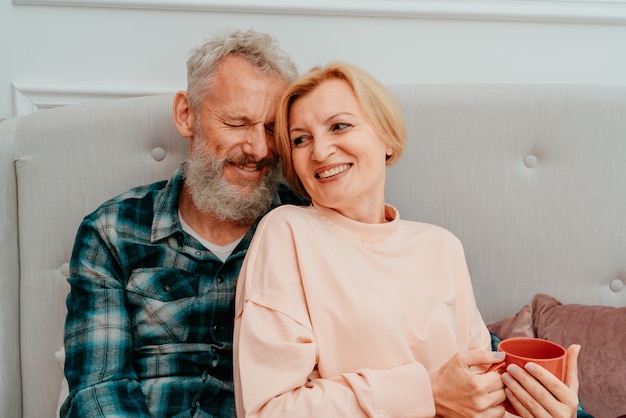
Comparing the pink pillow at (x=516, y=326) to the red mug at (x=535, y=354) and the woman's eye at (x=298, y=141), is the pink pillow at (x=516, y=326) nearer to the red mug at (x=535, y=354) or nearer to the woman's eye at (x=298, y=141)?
the red mug at (x=535, y=354)

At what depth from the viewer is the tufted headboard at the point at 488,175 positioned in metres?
1.66

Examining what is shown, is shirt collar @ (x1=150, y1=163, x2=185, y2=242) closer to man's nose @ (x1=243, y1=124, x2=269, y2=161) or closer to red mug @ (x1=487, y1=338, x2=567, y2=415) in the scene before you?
man's nose @ (x1=243, y1=124, x2=269, y2=161)

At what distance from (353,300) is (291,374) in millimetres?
182

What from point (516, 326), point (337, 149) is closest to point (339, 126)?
point (337, 149)

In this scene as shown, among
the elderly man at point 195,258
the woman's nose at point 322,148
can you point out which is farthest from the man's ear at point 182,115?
the woman's nose at point 322,148

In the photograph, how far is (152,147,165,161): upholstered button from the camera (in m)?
1.70

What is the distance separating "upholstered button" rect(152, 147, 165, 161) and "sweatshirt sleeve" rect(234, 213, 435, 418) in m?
0.61

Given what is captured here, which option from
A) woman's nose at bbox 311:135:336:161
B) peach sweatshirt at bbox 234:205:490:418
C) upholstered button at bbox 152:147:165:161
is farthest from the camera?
upholstered button at bbox 152:147:165:161

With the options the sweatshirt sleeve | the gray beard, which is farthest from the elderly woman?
the gray beard

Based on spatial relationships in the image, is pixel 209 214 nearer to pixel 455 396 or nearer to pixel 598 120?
pixel 455 396

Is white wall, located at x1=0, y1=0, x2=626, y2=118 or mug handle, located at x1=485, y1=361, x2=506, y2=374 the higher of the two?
white wall, located at x1=0, y1=0, x2=626, y2=118

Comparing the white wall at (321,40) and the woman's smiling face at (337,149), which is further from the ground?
the white wall at (321,40)

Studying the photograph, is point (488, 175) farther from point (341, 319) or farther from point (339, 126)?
point (341, 319)

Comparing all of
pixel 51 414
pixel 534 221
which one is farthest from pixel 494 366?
pixel 51 414
